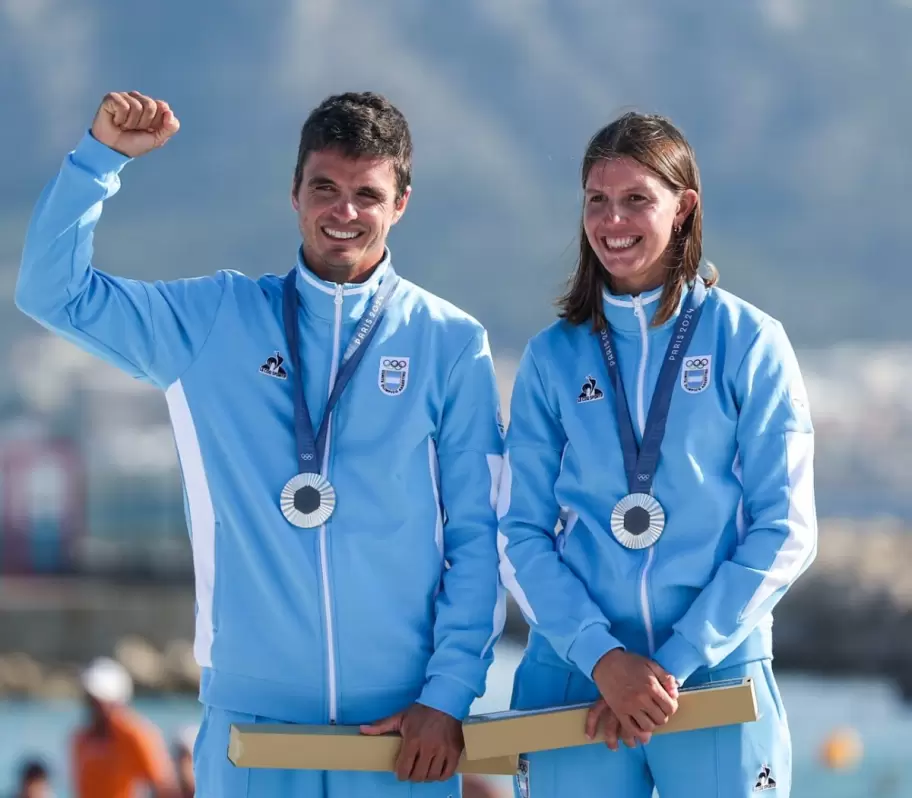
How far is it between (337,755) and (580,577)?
1.73 ft

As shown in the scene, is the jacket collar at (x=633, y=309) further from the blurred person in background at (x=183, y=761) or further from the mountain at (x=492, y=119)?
the mountain at (x=492, y=119)

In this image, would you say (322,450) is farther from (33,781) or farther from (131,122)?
(33,781)

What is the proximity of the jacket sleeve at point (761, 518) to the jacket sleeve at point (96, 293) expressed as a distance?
3.31 feet

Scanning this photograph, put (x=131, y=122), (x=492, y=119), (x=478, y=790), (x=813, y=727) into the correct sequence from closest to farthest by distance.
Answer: (x=131, y=122), (x=478, y=790), (x=813, y=727), (x=492, y=119)

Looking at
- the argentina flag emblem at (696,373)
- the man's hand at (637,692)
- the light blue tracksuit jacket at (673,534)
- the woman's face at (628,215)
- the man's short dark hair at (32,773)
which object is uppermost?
the woman's face at (628,215)

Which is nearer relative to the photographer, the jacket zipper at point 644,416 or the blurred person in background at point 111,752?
the jacket zipper at point 644,416

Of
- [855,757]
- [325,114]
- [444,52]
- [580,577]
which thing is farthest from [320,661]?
[444,52]

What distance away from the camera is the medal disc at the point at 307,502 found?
2.44 m

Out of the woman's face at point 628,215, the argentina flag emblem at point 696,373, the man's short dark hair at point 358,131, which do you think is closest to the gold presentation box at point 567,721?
the argentina flag emblem at point 696,373

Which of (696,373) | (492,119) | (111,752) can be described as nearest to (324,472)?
(696,373)

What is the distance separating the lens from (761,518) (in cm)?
239

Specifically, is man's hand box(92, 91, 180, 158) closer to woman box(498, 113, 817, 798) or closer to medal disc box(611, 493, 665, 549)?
woman box(498, 113, 817, 798)

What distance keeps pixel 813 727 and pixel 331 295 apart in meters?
19.2

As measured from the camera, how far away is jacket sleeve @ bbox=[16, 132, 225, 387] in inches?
94.8
